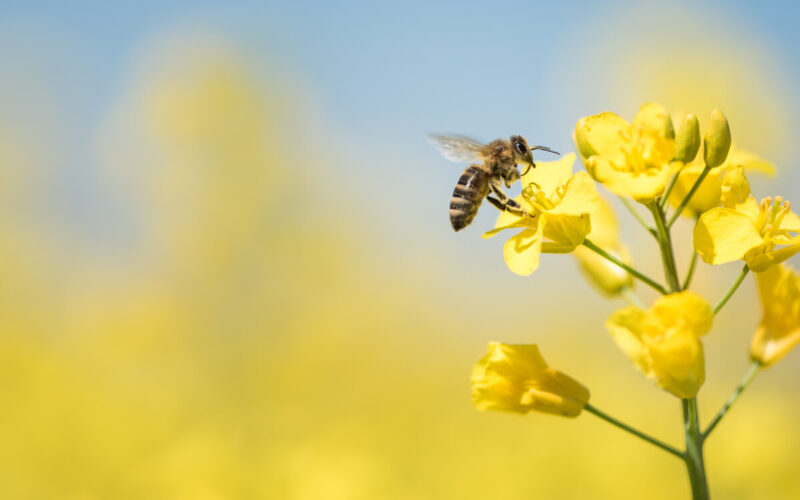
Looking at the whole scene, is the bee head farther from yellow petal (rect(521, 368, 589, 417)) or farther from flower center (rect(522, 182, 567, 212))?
yellow petal (rect(521, 368, 589, 417))

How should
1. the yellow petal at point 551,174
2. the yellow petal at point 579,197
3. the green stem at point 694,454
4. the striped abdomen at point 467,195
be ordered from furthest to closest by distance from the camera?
the striped abdomen at point 467,195 < the yellow petal at point 551,174 < the yellow petal at point 579,197 < the green stem at point 694,454

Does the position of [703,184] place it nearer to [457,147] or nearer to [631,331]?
[631,331]

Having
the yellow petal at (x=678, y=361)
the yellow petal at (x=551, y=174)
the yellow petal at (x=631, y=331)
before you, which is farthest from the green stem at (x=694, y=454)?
the yellow petal at (x=551, y=174)

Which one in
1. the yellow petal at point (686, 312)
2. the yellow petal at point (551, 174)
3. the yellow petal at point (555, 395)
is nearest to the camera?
the yellow petal at point (686, 312)

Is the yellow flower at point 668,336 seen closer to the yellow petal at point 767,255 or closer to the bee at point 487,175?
the yellow petal at point 767,255

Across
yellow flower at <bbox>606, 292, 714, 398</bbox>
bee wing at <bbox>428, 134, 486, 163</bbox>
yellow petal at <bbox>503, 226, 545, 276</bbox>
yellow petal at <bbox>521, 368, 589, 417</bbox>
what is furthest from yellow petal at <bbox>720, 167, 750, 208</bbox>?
bee wing at <bbox>428, 134, 486, 163</bbox>
